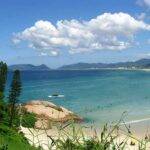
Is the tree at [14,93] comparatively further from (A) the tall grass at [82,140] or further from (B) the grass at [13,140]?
(A) the tall grass at [82,140]

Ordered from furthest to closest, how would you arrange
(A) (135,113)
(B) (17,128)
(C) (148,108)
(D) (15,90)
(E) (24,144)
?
(C) (148,108) → (A) (135,113) → (D) (15,90) → (B) (17,128) → (E) (24,144)

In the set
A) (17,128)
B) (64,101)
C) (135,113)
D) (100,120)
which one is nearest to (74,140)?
(17,128)

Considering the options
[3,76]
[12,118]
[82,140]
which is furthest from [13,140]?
[82,140]

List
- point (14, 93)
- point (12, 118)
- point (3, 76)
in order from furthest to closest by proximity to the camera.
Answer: point (3, 76) < point (14, 93) < point (12, 118)

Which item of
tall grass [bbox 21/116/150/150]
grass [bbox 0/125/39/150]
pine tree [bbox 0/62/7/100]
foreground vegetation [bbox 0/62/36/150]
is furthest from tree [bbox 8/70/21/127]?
tall grass [bbox 21/116/150/150]

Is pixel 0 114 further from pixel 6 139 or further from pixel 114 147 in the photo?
pixel 114 147

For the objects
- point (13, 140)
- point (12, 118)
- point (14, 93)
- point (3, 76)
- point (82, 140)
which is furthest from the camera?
point (3, 76)

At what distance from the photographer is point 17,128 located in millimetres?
67062

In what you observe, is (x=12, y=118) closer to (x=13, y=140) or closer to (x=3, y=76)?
(x=3, y=76)

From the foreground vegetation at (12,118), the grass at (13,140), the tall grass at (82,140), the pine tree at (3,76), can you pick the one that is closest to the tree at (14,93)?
the foreground vegetation at (12,118)

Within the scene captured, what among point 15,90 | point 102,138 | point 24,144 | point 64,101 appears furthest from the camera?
point 64,101

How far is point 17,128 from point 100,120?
22813 mm

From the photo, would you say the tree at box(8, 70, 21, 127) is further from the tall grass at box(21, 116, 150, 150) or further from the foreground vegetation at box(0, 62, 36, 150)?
the tall grass at box(21, 116, 150, 150)

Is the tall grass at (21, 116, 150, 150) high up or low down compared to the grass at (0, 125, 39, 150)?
up
